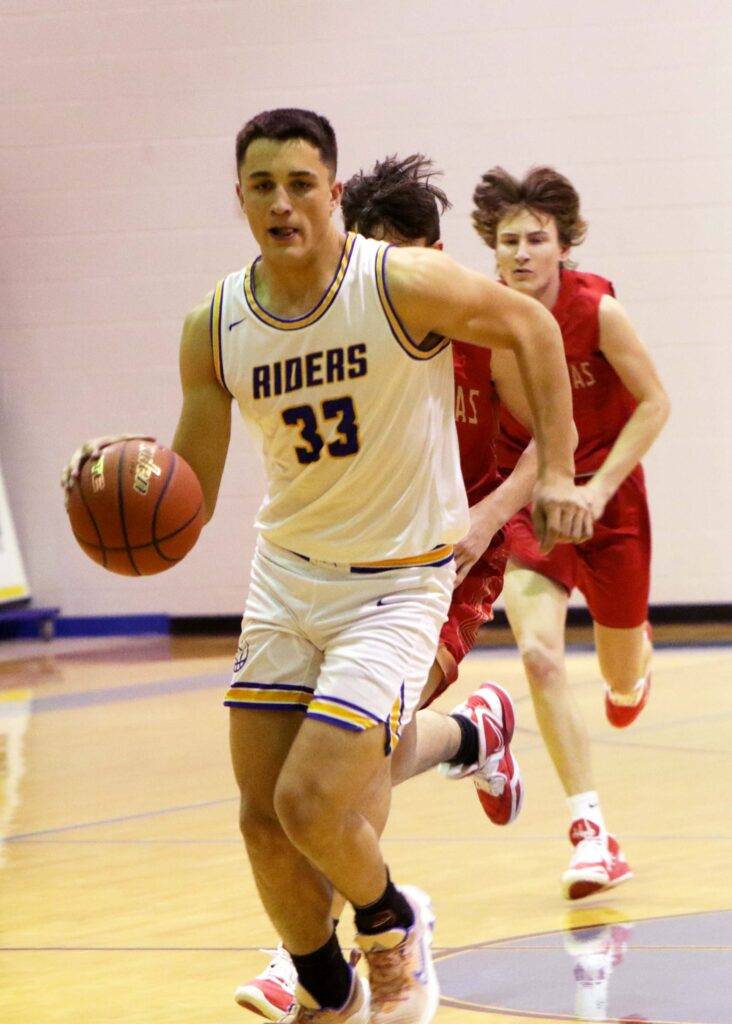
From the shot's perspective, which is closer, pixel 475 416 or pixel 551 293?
pixel 475 416

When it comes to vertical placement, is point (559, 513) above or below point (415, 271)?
below

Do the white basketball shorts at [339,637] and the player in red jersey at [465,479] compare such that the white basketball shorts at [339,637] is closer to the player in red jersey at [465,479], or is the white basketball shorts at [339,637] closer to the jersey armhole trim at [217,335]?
the jersey armhole trim at [217,335]

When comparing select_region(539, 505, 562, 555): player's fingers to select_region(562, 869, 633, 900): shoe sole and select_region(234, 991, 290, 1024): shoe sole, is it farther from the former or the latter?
select_region(562, 869, 633, 900): shoe sole

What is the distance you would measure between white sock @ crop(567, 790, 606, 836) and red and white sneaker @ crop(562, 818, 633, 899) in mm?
17

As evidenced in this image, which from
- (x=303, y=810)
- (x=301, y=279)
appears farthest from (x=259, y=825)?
(x=301, y=279)

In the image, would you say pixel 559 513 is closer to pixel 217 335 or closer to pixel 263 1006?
pixel 217 335

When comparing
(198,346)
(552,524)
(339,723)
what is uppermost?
(198,346)

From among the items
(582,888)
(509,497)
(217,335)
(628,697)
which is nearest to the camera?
(217,335)

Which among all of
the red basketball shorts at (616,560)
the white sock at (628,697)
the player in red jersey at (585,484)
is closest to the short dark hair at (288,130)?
the player in red jersey at (585,484)

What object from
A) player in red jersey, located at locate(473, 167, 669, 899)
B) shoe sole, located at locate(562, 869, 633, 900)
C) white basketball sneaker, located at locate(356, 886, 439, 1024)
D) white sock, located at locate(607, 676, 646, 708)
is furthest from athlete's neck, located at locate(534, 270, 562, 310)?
white basketball sneaker, located at locate(356, 886, 439, 1024)

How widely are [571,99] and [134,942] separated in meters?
7.02

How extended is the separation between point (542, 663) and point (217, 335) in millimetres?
1724

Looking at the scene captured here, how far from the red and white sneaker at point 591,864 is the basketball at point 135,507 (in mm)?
1656

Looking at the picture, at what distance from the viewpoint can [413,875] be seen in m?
4.77
